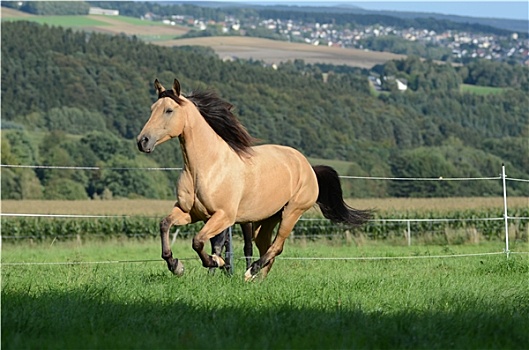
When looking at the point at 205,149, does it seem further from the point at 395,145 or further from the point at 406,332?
the point at 395,145

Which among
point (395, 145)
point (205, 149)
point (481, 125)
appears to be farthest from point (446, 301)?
point (481, 125)

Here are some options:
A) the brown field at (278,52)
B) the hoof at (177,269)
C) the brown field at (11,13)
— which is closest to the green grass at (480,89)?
the brown field at (278,52)

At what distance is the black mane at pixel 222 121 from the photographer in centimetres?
1034

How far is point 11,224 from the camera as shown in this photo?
30.0 metres

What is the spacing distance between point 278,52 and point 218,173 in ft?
432

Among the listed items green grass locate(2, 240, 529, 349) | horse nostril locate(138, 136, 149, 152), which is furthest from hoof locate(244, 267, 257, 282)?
horse nostril locate(138, 136, 149, 152)

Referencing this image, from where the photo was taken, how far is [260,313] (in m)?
7.36

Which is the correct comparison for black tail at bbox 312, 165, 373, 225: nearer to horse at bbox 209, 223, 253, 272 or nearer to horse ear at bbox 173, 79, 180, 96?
horse at bbox 209, 223, 253, 272

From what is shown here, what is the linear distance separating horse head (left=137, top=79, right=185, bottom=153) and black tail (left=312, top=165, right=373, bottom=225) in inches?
113

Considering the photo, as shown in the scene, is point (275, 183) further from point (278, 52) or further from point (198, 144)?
point (278, 52)

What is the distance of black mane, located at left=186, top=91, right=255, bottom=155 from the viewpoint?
1034 centimetres

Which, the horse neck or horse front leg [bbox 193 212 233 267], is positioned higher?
the horse neck

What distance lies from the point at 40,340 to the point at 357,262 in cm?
939

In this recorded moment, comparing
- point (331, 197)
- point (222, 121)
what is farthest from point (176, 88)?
point (331, 197)
